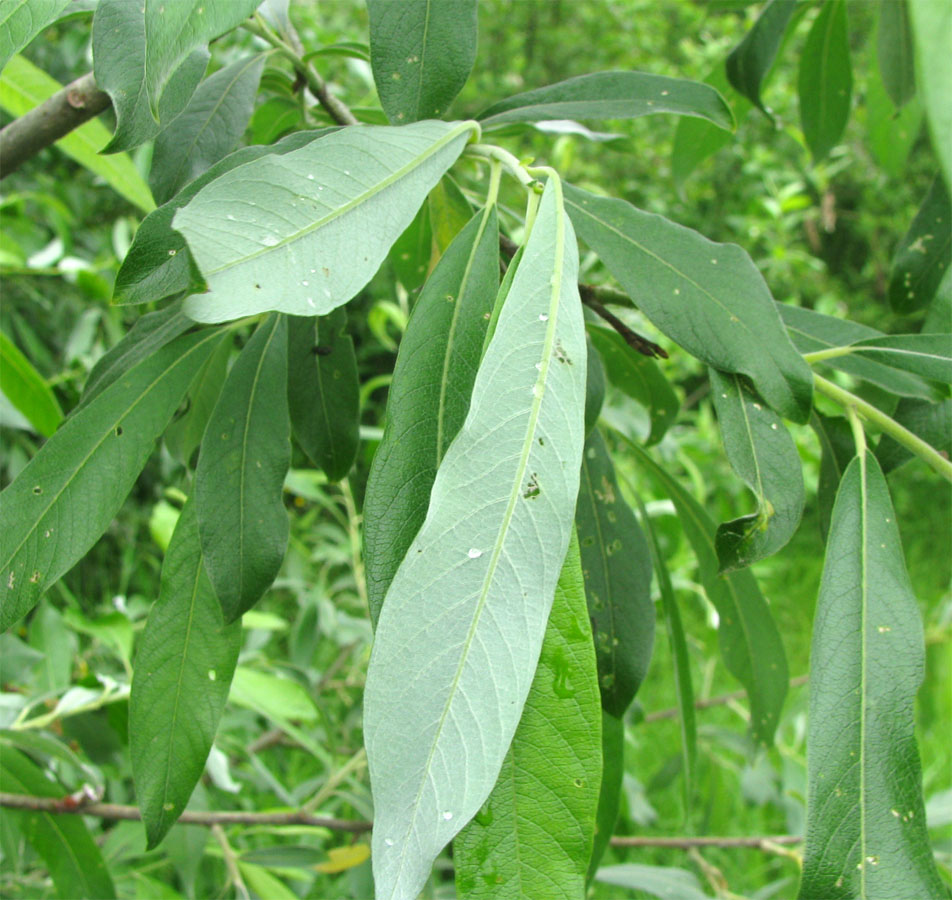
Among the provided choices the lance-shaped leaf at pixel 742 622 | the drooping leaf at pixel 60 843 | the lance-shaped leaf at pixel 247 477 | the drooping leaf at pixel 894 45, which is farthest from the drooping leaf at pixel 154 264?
the drooping leaf at pixel 894 45

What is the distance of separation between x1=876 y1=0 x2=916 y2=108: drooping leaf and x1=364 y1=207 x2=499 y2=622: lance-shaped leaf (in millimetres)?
578

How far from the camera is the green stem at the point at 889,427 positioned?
495mm

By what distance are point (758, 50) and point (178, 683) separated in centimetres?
67

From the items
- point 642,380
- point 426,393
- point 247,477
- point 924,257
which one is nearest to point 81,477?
point 247,477

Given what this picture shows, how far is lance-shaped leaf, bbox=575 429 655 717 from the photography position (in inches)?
22.1

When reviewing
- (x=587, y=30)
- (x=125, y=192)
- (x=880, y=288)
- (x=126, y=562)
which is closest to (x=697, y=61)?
(x=587, y=30)

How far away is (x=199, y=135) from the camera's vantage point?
0.54 meters

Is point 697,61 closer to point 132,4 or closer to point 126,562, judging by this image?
point 126,562

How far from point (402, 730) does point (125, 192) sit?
579 millimetres

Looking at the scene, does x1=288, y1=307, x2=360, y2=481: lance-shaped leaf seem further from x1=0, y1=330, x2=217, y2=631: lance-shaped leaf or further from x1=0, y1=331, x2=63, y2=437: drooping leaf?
x1=0, y1=331, x2=63, y2=437: drooping leaf

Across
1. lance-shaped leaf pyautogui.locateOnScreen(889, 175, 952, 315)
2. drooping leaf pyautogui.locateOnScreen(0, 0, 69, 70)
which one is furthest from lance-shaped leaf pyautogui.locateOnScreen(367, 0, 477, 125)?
lance-shaped leaf pyautogui.locateOnScreen(889, 175, 952, 315)

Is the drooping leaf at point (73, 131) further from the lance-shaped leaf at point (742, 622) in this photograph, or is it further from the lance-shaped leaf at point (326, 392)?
the lance-shaped leaf at point (742, 622)

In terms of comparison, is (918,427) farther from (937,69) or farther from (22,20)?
(22,20)

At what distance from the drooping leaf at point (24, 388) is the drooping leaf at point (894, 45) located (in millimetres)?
792
